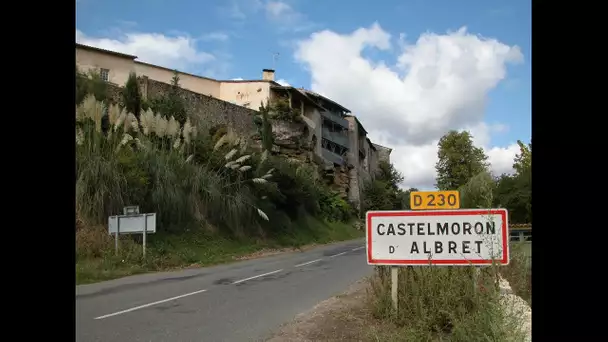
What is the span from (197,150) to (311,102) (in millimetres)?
28950

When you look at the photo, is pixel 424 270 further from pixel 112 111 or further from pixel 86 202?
pixel 112 111

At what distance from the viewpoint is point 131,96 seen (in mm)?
23406

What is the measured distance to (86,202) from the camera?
14969mm

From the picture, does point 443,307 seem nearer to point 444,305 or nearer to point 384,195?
point 444,305

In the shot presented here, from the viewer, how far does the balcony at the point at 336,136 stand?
5272 centimetres

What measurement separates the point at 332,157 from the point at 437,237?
4635 centimetres

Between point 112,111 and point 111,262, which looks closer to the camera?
point 111,262

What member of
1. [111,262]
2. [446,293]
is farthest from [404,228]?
[111,262]

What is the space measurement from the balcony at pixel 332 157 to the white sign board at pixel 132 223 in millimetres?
35646

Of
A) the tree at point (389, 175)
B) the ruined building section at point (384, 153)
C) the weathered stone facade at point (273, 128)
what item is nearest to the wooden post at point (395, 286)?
the weathered stone facade at point (273, 128)

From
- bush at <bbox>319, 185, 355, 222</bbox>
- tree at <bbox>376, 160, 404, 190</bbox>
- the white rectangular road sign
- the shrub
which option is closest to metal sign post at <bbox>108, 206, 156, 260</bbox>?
the shrub

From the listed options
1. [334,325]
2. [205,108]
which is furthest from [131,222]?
[205,108]
